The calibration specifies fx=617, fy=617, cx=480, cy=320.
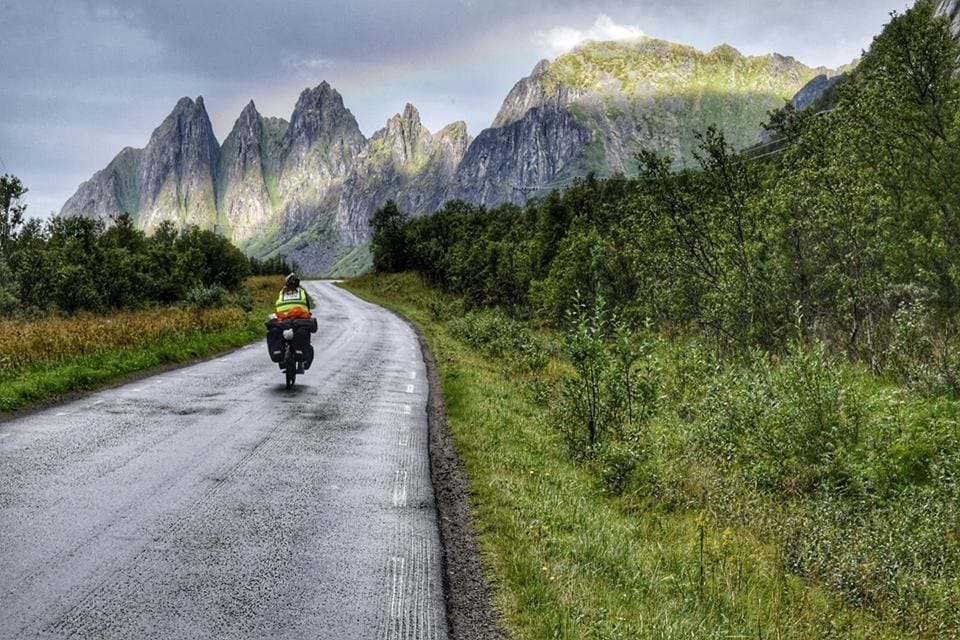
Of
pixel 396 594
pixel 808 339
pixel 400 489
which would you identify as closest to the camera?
pixel 396 594

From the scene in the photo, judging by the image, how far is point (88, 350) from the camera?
15031 mm

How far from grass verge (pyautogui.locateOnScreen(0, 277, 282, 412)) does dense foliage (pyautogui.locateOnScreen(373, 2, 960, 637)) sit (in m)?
9.49

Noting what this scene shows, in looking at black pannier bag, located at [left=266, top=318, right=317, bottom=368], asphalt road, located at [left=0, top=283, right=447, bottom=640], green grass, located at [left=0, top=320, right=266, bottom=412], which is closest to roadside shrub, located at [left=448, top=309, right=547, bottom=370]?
black pannier bag, located at [left=266, top=318, right=317, bottom=368]

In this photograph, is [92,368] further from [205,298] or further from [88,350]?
[205,298]

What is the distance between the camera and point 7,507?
215 inches

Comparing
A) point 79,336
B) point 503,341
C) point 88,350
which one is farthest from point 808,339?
point 79,336

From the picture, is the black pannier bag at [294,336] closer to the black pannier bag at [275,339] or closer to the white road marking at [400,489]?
the black pannier bag at [275,339]

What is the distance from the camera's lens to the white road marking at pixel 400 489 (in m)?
6.64

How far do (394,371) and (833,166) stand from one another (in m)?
13.5

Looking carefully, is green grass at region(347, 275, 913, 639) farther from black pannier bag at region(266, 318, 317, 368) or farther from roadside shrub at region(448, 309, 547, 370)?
roadside shrub at region(448, 309, 547, 370)

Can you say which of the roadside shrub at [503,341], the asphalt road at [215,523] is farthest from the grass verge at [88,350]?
the roadside shrub at [503,341]

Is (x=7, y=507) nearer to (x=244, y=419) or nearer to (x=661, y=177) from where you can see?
(x=244, y=419)

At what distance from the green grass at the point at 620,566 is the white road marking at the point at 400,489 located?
2.76 ft

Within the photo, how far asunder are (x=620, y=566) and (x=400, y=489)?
269cm
